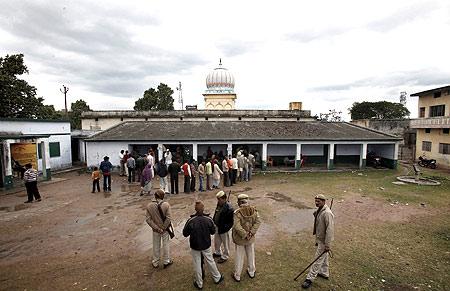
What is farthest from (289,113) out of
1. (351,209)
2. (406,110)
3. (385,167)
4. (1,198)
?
(406,110)

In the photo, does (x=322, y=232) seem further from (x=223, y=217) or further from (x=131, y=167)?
(x=131, y=167)

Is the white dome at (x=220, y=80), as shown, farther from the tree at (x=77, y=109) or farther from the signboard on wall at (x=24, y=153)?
the tree at (x=77, y=109)

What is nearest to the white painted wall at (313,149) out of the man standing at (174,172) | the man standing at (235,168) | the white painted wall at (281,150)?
the white painted wall at (281,150)

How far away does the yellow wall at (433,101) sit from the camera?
21.2 meters

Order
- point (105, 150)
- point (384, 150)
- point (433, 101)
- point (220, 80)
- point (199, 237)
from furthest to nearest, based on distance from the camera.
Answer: point (220, 80) < point (433, 101) < point (384, 150) < point (105, 150) < point (199, 237)

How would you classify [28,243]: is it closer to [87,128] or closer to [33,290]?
[33,290]

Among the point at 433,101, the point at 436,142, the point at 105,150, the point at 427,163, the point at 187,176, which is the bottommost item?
the point at 427,163

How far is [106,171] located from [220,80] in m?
21.3

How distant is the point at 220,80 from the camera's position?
3077 centimetres

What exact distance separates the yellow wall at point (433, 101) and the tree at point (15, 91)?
3490 cm

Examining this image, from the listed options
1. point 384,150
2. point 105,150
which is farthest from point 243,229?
point 384,150

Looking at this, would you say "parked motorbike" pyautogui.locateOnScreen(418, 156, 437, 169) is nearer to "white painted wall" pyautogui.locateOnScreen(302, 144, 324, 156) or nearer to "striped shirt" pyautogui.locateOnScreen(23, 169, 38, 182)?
"white painted wall" pyautogui.locateOnScreen(302, 144, 324, 156)

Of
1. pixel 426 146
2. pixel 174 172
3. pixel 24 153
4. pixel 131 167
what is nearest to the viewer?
pixel 174 172

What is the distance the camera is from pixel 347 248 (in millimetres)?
6641
